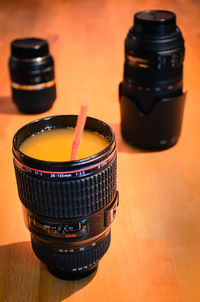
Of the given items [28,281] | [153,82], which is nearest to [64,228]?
[28,281]

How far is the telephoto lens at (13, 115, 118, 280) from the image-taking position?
0.54 metres

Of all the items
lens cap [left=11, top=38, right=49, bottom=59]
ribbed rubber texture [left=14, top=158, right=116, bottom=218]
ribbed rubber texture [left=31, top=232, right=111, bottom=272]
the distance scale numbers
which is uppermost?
ribbed rubber texture [left=14, top=158, right=116, bottom=218]

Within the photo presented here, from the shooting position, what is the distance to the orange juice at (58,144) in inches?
23.0

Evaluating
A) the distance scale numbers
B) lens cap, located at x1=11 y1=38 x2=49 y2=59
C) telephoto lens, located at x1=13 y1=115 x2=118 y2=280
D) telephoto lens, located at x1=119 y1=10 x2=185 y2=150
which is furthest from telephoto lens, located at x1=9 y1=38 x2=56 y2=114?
the distance scale numbers

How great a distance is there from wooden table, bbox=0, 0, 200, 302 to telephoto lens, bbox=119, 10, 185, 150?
0.05 m

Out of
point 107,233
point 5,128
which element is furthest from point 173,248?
point 5,128

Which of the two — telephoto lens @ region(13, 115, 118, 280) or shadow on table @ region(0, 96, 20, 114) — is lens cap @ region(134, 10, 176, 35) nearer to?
telephoto lens @ region(13, 115, 118, 280)

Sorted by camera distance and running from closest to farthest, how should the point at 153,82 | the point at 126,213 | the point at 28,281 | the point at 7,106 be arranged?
the point at 28,281, the point at 126,213, the point at 153,82, the point at 7,106

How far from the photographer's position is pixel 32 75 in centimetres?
118

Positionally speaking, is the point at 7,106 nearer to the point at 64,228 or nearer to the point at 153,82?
the point at 153,82

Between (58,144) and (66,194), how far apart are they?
93 millimetres

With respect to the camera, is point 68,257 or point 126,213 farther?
point 126,213

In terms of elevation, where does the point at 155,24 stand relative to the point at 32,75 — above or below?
above

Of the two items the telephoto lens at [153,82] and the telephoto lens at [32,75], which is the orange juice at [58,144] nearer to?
the telephoto lens at [153,82]
